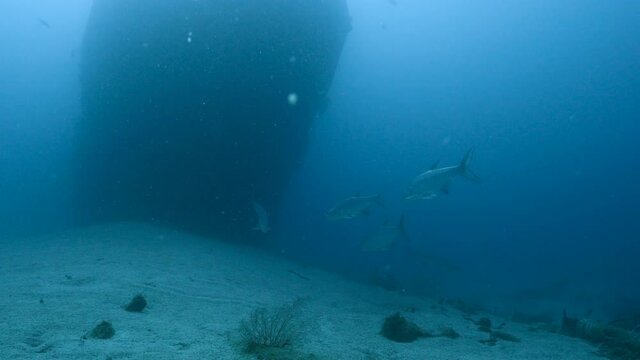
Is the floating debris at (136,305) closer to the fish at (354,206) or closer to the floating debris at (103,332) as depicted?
the floating debris at (103,332)

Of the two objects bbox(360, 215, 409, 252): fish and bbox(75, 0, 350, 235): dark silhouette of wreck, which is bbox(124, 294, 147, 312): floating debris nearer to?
bbox(360, 215, 409, 252): fish

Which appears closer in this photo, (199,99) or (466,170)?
(466,170)

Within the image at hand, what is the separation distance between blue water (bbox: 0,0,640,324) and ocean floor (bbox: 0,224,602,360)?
10.1m

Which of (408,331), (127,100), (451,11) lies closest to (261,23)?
(127,100)

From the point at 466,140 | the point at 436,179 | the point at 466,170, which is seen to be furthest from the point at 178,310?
the point at 466,140

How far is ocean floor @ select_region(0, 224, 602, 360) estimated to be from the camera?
398 cm

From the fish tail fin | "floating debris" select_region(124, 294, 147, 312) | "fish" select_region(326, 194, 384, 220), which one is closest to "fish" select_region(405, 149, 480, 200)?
the fish tail fin

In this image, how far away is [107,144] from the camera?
16906mm

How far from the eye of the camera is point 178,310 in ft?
17.9

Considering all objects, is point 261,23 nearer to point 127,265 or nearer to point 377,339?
point 127,265

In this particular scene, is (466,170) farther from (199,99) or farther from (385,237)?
(199,99)

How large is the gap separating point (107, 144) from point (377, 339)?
624 inches

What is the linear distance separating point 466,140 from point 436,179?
13379 centimetres

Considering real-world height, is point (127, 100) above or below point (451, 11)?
below
